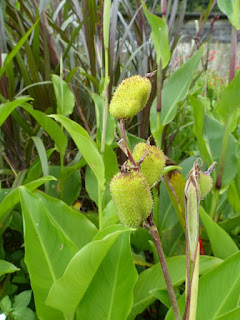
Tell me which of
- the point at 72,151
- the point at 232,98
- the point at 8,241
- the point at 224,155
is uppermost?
the point at 232,98

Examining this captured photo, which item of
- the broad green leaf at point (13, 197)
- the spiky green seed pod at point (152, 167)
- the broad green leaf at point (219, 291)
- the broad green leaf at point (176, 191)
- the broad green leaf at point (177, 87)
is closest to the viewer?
the spiky green seed pod at point (152, 167)

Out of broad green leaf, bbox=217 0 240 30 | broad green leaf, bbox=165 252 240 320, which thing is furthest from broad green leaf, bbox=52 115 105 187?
broad green leaf, bbox=217 0 240 30

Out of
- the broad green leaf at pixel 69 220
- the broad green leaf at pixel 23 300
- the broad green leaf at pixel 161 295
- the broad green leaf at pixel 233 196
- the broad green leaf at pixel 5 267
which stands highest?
the broad green leaf at pixel 69 220

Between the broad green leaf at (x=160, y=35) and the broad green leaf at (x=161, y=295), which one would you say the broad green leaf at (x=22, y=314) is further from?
the broad green leaf at (x=160, y=35)


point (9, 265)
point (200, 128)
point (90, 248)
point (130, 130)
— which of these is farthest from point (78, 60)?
point (90, 248)

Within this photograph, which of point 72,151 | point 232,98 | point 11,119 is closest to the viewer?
point 232,98

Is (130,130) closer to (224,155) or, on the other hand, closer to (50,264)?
(224,155)

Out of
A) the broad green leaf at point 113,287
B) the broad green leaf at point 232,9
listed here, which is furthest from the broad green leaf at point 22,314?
the broad green leaf at point 232,9
